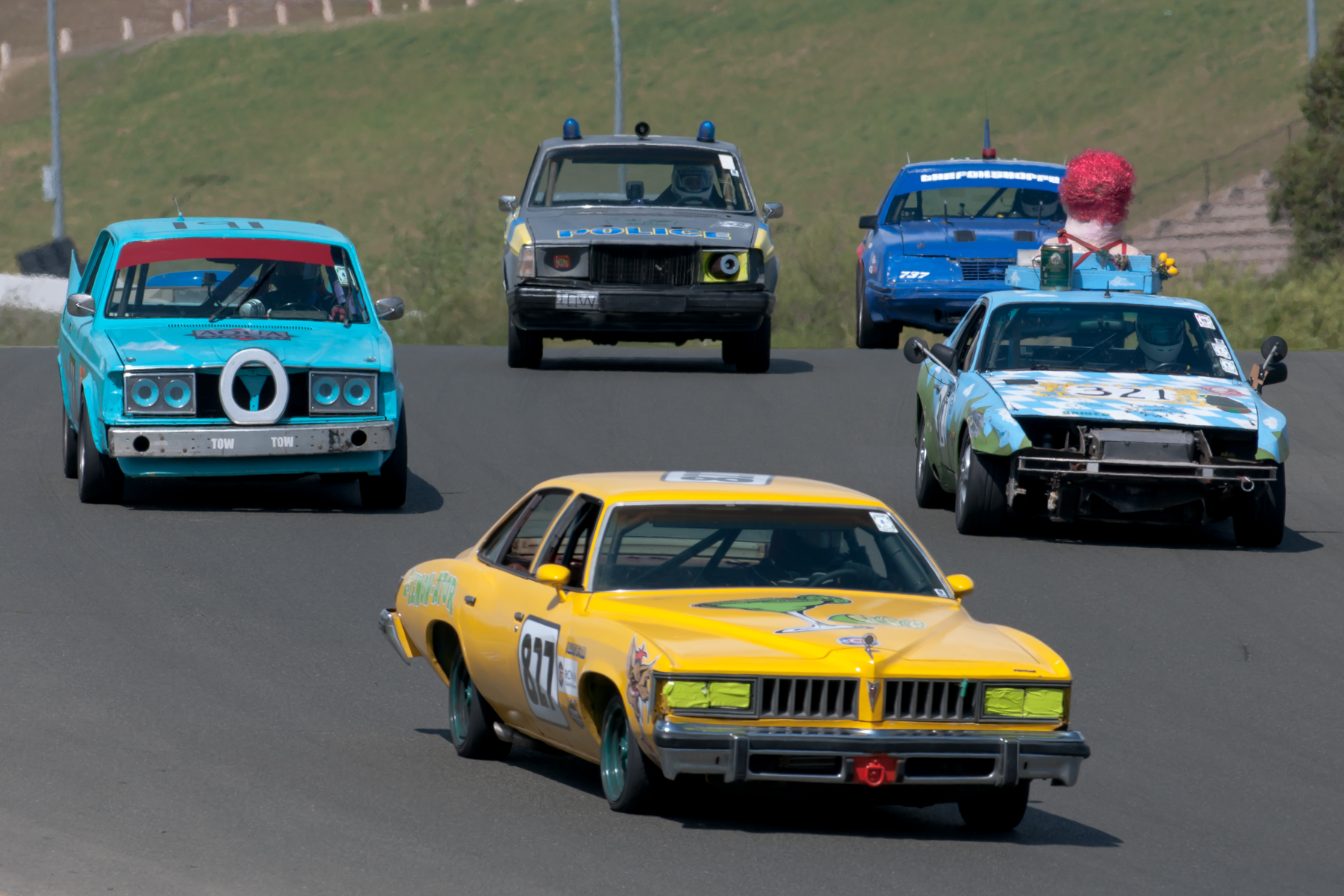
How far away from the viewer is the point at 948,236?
21734mm

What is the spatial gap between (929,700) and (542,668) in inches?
52.5

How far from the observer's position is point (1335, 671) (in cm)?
977

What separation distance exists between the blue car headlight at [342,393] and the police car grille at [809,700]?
7708 millimetres

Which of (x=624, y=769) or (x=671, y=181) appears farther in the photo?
(x=671, y=181)

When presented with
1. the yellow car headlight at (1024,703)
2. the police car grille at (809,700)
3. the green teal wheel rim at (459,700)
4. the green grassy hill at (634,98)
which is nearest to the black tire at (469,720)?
the green teal wheel rim at (459,700)

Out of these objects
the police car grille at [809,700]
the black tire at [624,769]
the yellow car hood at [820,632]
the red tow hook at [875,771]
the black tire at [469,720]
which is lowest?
the black tire at [469,720]

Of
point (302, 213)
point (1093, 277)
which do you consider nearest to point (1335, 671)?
point (1093, 277)

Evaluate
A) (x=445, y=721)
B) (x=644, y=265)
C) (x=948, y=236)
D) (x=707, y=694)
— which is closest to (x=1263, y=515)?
(x=445, y=721)

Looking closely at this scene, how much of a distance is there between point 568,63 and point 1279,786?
9330 cm

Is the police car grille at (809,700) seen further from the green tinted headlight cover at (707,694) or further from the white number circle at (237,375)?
the white number circle at (237,375)

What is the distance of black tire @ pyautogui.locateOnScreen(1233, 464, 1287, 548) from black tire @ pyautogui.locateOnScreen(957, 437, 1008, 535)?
137 centimetres

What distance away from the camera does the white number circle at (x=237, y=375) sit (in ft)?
43.9

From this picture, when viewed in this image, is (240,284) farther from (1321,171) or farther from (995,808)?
(1321,171)

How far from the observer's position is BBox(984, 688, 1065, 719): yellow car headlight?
6422 mm
